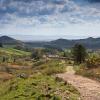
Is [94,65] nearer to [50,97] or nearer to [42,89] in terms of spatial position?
[42,89]

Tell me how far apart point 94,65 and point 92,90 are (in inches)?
491

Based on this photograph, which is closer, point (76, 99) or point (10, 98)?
point (76, 99)

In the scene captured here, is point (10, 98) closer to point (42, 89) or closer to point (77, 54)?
point (42, 89)

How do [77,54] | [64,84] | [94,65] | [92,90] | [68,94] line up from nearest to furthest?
1. [68,94]
2. [92,90]
3. [64,84]
4. [94,65]
5. [77,54]

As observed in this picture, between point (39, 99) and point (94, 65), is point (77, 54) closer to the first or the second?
point (94, 65)

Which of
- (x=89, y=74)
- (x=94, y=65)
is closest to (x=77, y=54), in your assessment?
(x=94, y=65)

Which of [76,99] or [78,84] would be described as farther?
[78,84]

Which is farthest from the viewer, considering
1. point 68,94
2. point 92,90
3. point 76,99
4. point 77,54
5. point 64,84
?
point 77,54

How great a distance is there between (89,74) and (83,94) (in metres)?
9.29

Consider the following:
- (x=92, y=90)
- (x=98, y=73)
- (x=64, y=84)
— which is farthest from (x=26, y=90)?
(x=98, y=73)

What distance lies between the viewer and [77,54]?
6544cm

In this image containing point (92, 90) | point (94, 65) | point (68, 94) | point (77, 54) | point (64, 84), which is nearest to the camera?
point (68, 94)

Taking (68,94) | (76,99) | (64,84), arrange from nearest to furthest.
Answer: (76,99) < (68,94) < (64,84)

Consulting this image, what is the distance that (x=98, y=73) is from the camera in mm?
26094
